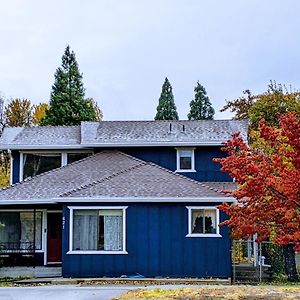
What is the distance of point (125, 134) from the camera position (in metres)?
29.1

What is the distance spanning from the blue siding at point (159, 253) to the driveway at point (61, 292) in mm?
2360

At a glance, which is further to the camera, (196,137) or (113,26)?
(196,137)

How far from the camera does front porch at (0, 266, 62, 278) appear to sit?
22938 millimetres

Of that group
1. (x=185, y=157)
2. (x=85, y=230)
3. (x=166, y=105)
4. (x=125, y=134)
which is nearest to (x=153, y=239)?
(x=85, y=230)

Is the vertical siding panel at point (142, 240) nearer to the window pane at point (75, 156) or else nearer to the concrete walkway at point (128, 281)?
the concrete walkway at point (128, 281)

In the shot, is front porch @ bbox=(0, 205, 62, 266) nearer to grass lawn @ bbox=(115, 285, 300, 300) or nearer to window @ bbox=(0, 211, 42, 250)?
window @ bbox=(0, 211, 42, 250)

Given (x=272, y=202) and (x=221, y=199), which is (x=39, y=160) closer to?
(x=221, y=199)

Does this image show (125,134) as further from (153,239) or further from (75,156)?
(153,239)

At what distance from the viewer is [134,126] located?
99.7ft

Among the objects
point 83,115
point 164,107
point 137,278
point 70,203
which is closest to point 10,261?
point 70,203

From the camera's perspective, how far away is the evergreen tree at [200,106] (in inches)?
2175

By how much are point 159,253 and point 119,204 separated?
2138 millimetres

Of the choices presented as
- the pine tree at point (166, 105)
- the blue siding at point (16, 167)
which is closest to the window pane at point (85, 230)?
the blue siding at point (16, 167)

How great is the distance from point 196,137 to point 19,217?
828 cm
